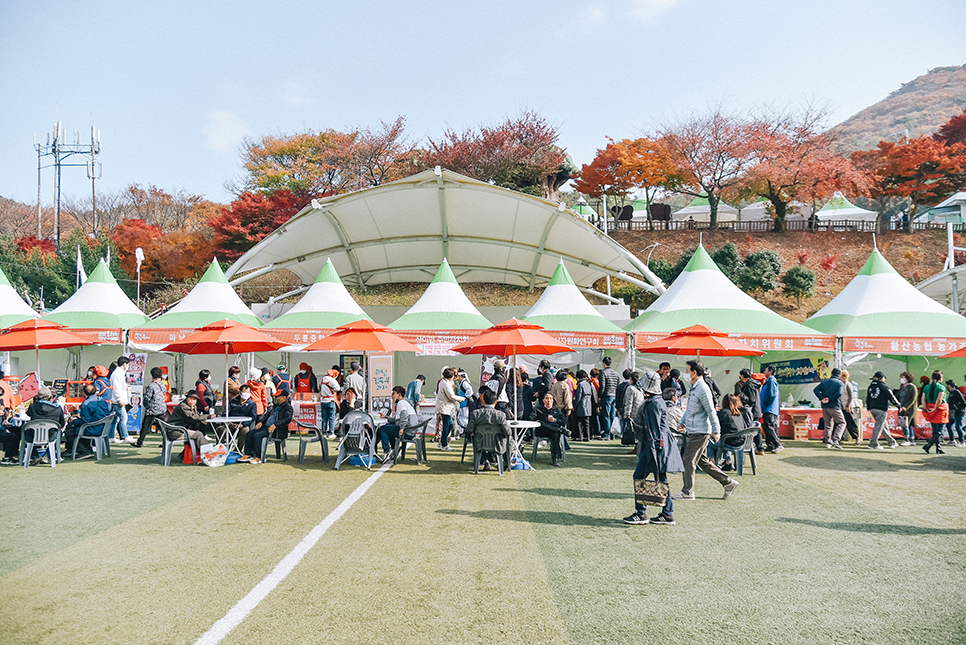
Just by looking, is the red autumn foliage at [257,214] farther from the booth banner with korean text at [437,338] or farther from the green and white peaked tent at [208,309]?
the booth banner with korean text at [437,338]

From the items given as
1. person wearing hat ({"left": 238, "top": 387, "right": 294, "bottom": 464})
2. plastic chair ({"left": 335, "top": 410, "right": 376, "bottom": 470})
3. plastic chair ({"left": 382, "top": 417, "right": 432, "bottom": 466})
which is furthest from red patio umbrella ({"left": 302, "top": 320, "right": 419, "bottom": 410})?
plastic chair ({"left": 382, "top": 417, "right": 432, "bottom": 466})

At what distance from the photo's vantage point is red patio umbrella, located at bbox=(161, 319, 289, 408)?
1002 cm

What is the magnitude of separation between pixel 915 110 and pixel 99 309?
11897 cm

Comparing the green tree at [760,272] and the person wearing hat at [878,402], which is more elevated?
the green tree at [760,272]

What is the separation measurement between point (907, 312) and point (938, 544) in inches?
438

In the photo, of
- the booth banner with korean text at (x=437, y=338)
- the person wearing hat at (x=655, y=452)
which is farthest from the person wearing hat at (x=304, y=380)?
the person wearing hat at (x=655, y=452)

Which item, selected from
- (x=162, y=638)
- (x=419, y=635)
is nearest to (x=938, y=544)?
(x=419, y=635)

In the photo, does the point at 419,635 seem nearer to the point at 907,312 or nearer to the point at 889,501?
the point at 889,501

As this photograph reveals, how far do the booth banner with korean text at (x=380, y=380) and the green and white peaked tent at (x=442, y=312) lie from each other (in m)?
1.62

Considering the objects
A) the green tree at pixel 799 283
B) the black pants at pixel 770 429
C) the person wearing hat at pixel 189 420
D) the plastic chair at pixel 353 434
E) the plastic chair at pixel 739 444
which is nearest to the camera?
the plastic chair at pixel 739 444

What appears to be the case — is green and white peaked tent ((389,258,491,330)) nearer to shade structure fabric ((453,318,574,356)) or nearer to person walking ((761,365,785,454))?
shade structure fabric ((453,318,574,356))

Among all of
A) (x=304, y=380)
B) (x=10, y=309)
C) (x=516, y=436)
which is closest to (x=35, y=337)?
(x=304, y=380)

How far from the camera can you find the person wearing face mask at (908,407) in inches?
469

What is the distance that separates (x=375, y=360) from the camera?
1397cm
